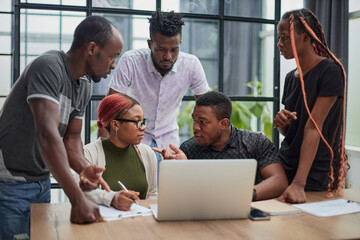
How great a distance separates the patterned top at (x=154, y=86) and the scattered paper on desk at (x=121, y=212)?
0.97 m

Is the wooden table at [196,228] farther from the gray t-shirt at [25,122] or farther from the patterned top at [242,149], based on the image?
the patterned top at [242,149]

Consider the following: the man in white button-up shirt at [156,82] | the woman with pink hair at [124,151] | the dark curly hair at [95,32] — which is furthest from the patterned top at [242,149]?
the dark curly hair at [95,32]

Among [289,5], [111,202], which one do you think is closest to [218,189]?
[111,202]

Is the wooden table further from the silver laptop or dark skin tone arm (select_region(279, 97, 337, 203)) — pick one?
dark skin tone arm (select_region(279, 97, 337, 203))

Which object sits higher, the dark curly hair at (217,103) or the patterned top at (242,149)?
the dark curly hair at (217,103)

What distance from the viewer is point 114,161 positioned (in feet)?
7.29

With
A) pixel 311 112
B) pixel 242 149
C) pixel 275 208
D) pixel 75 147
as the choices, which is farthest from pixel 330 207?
pixel 75 147

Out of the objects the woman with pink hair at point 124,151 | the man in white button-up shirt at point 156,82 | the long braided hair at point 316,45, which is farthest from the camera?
the man in white button-up shirt at point 156,82

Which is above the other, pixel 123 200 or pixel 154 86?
pixel 154 86

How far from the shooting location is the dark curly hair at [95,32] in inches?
68.6

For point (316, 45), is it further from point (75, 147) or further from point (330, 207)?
point (75, 147)

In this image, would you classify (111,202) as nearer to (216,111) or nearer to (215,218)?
(215,218)

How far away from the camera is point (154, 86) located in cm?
270

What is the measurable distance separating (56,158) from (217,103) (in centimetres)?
106
